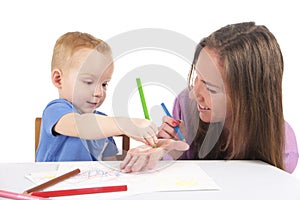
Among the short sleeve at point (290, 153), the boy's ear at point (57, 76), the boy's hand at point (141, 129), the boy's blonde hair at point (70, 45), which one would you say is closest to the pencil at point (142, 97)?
the boy's hand at point (141, 129)

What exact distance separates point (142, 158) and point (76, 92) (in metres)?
0.29

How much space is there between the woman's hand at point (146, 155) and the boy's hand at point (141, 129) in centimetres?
3

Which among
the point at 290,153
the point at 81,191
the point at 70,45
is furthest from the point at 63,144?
the point at 290,153

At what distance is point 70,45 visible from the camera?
1329 mm

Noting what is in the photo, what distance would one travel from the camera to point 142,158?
3.37 ft

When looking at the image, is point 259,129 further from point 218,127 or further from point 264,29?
point 264,29

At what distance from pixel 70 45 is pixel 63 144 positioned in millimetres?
292

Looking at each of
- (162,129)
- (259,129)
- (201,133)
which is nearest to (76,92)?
(162,129)

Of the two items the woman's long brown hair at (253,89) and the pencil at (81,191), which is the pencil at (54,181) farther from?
the woman's long brown hair at (253,89)

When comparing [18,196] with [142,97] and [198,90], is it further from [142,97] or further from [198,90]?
[198,90]

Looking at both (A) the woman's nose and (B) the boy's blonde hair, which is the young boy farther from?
(A) the woman's nose

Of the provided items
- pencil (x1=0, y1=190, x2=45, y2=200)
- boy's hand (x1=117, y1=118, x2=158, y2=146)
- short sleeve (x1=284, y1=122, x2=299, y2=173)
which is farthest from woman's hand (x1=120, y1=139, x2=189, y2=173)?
short sleeve (x1=284, y1=122, x2=299, y2=173)

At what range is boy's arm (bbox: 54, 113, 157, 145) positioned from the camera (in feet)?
3.24

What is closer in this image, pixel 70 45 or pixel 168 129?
pixel 168 129
